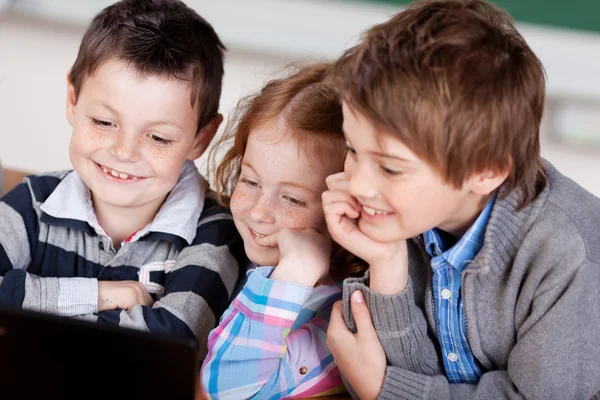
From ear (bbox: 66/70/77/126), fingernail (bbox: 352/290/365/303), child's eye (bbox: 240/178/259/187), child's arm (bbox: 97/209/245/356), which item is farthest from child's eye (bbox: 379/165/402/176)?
ear (bbox: 66/70/77/126)

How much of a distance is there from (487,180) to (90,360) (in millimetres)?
580

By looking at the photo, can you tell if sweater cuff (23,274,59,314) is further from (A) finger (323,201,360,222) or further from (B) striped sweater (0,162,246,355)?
(A) finger (323,201,360,222)

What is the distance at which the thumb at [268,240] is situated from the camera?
1328mm

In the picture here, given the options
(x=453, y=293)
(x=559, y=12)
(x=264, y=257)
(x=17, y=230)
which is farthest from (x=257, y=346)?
(x=559, y=12)

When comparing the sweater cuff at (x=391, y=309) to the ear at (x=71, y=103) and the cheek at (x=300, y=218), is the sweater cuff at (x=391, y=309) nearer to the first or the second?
the cheek at (x=300, y=218)

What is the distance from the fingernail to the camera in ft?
3.95

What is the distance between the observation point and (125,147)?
4.69 feet

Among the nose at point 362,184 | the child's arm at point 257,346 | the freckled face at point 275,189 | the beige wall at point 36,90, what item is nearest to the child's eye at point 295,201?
the freckled face at point 275,189

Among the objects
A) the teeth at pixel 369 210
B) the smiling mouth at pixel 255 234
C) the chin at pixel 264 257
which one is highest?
the teeth at pixel 369 210

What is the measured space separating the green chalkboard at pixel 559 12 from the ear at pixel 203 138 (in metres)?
1.23

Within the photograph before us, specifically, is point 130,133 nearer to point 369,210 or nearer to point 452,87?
point 369,210

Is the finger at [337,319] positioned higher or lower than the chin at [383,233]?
lower

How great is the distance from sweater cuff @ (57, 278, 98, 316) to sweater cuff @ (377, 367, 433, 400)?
0.54m

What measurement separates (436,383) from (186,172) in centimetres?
69
